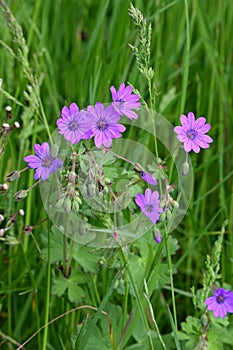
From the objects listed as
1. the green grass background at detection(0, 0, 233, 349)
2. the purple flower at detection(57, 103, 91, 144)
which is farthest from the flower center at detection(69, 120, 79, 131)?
the green grass background at detection(0, 0, 233, 349)

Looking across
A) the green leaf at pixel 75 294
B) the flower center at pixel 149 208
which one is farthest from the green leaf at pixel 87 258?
the flower center at pixel 149 208

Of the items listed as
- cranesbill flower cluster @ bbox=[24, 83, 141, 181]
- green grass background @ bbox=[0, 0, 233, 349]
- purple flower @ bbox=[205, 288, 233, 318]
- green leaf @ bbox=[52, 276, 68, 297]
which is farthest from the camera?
green grass background @ bbox=[0, 0, 233, 349]

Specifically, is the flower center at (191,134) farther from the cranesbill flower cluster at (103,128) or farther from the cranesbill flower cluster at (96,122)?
the cranesbill flower cluster at (96,122)

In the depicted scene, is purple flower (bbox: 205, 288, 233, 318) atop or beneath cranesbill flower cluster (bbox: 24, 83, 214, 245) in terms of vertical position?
beneath

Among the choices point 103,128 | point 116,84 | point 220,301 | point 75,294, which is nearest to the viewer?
point 103,128

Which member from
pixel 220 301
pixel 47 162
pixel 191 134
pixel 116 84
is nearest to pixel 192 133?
pixel 191 134

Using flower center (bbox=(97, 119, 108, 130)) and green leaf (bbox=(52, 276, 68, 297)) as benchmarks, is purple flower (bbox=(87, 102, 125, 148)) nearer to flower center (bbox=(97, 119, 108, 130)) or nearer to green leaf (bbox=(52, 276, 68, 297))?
flower center (bbox=(97, 119, 108, 130))

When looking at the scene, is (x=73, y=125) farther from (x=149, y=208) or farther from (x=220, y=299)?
(x=220, y=299)
